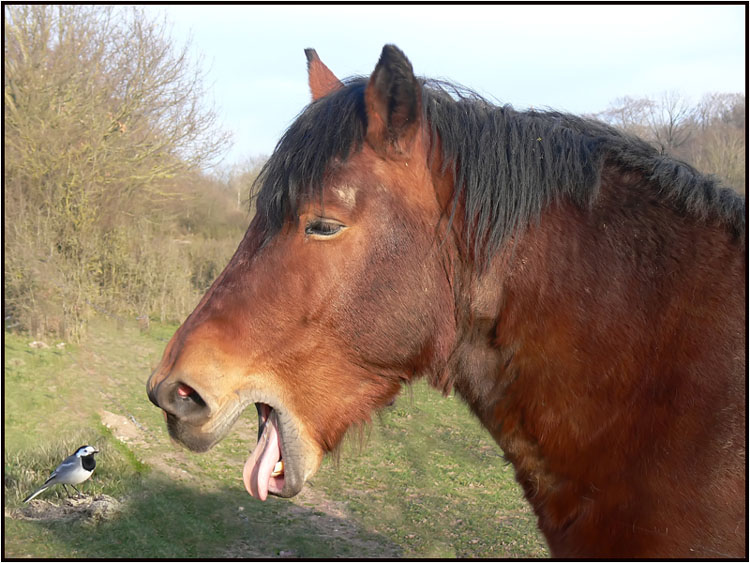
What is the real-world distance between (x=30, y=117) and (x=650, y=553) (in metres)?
16.4

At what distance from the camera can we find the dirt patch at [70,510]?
729 centimetres

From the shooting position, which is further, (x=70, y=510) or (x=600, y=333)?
(x=70, y=510)

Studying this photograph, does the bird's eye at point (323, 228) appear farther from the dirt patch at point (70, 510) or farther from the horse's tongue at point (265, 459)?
the dirt patch at point (70, 510)

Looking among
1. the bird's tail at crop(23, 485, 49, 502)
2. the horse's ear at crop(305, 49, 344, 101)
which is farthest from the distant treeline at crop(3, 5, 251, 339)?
the horse's ear at crop(305, 49, 344, 101)

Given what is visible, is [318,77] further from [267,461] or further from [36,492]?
[36,492]

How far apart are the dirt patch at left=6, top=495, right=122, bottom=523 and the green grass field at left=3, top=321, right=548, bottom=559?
0.9 inches

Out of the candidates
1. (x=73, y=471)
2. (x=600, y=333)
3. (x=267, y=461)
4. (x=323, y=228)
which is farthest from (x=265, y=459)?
(x=73, y=471)

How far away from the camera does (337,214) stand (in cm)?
196

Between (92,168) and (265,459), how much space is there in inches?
625

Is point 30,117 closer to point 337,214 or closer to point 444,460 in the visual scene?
point 444,460

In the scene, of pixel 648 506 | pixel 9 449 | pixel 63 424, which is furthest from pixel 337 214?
pixel 63 424

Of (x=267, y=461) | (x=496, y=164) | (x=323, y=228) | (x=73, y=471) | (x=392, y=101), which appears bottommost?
(x=73, y=471)

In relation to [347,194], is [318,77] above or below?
above

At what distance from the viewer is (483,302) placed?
1985mm
